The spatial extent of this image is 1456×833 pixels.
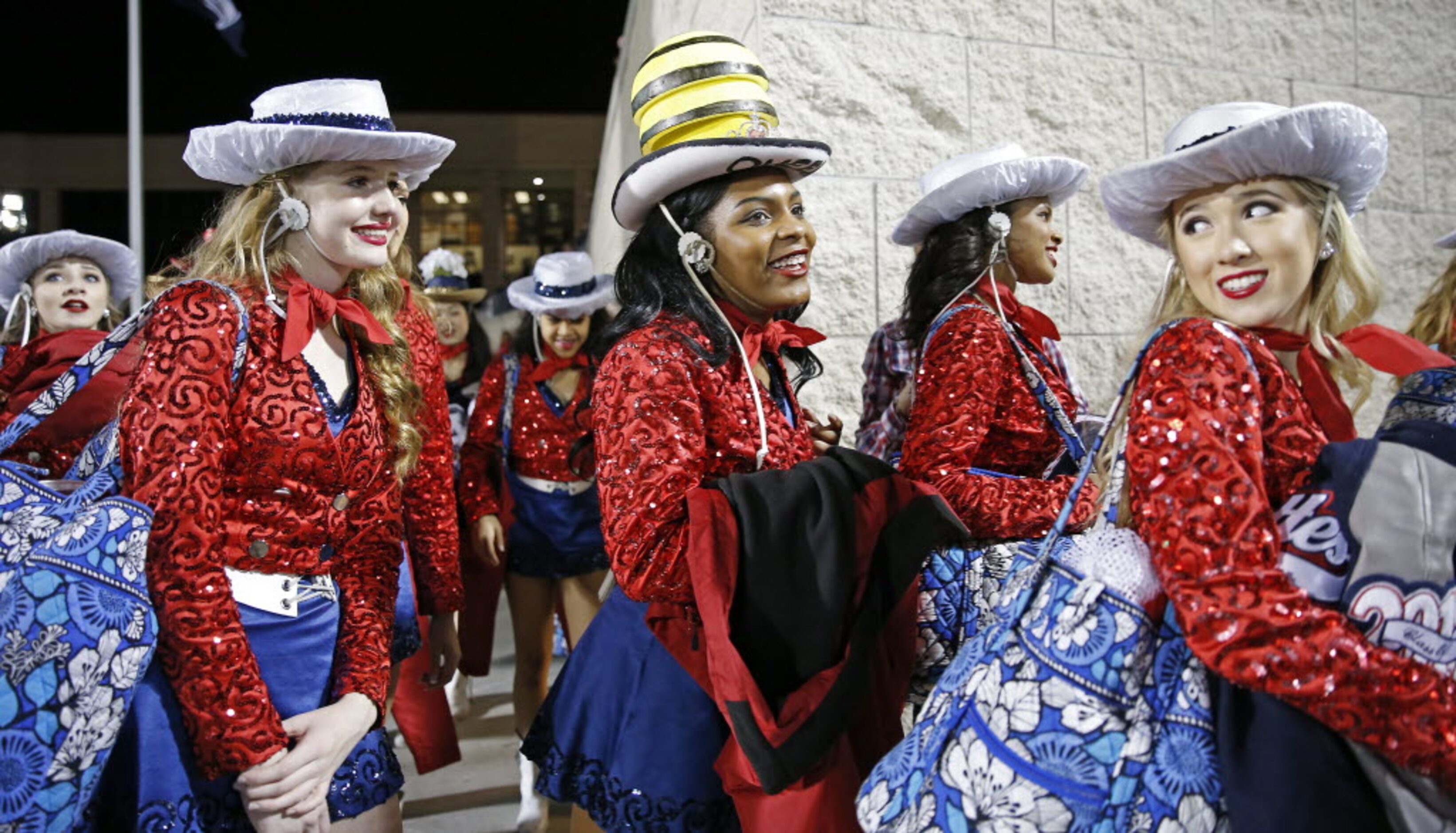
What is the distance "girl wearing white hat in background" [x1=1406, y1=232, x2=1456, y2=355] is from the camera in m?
2.91

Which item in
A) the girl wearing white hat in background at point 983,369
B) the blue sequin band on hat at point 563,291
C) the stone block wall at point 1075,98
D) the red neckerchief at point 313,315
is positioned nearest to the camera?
the red neckerchief at point 313,315

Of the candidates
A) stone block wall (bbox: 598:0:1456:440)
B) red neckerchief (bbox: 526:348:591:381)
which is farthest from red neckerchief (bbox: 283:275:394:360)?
red neckerchief (bbox: 526:348:591:381)

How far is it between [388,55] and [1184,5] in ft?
45.7

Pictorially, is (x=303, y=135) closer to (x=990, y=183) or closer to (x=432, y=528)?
(x=432, y=528)

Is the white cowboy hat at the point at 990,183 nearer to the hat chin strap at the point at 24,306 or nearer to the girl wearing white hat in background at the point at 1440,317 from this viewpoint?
the girl wearing white hat in background at the point at 1440,317

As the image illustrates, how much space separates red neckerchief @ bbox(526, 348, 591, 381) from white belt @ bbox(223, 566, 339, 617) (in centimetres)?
257

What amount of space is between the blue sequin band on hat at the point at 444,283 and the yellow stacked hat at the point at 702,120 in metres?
3.78

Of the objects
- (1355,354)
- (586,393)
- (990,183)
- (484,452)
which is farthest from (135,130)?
(1355,354)

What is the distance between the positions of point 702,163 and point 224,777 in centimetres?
154

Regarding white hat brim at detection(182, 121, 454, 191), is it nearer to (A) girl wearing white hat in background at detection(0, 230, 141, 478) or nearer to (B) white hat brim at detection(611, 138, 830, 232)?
(B) white hat brim at detection(611, 138, 830, 232)

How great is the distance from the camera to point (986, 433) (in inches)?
108

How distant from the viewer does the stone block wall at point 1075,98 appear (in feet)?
13.6

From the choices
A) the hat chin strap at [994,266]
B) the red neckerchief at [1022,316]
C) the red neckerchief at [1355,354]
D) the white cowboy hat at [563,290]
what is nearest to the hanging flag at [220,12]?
the white cowboy hat at [563,290]

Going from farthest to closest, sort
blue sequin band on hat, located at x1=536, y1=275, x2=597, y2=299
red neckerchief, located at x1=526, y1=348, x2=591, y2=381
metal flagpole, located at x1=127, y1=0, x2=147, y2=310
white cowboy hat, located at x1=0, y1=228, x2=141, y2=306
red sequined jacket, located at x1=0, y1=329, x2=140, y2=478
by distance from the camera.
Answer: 1. metal flagpole, located at x1=127, y1=0, x2=147, y2=310
2. blue sequin band on hat, located at x1=536, y1=275, x2=597, y2=299
3. red neckerchief, located at x1=526, y1=348, x2=591, y2=381
4. white cowboy hat, located at x1=0, y1=228, x2=141, y2=306
5. red sequined jacket, located at x1=0, y1=329, x2=140, y2=478
